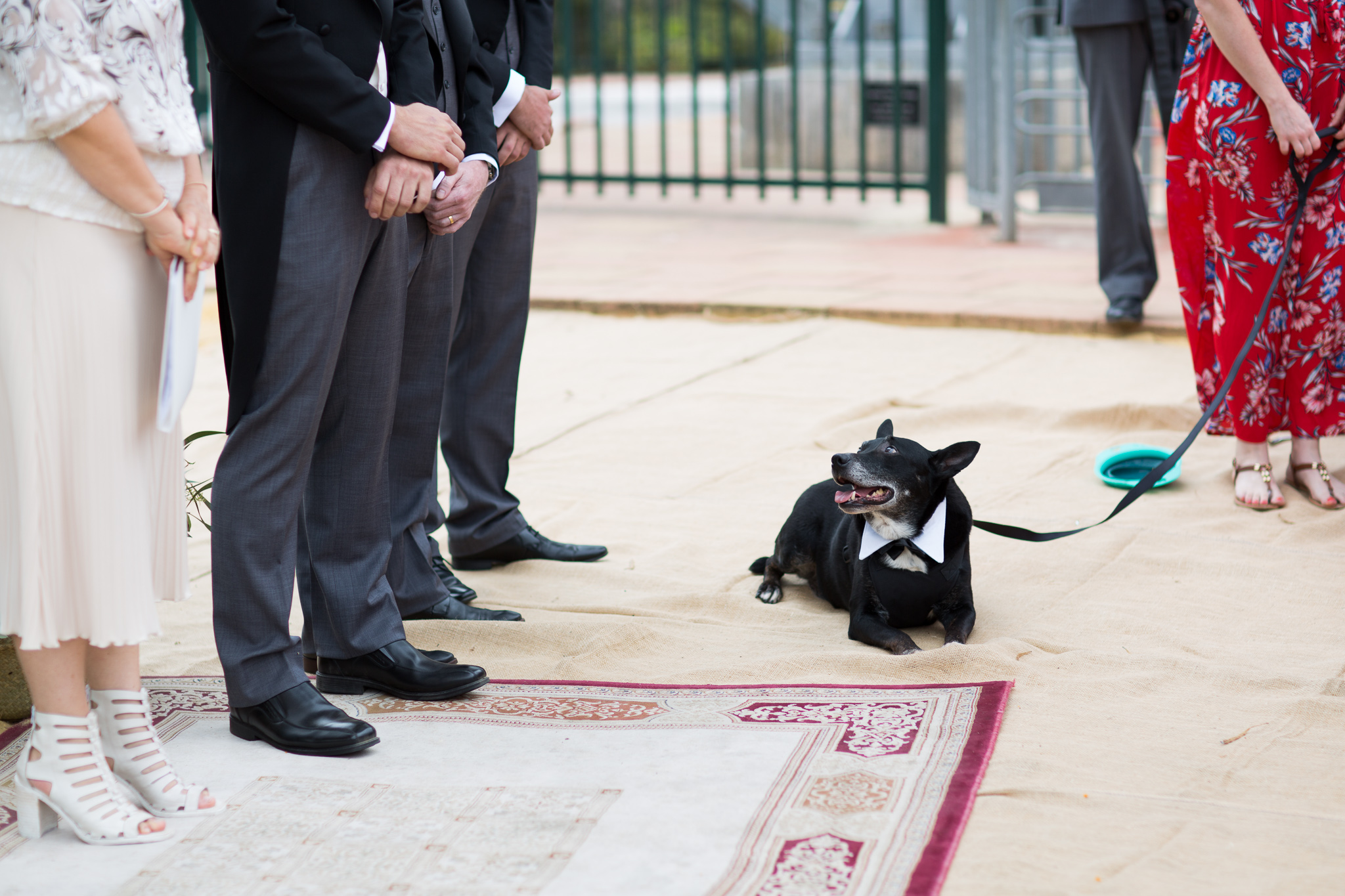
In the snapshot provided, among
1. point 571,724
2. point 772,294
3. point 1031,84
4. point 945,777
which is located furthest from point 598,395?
point 1031,84

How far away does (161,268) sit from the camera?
228cm

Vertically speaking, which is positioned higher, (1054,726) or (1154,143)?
(1154,143)

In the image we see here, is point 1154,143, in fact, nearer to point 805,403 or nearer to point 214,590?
point 805,403

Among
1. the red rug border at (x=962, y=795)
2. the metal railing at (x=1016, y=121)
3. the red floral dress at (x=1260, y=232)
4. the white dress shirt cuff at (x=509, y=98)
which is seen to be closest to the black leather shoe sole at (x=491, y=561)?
the white dress shirt cuff at (x=509, y=98)

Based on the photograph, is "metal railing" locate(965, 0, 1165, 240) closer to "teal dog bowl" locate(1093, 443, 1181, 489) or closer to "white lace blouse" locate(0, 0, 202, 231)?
"teal dog bowl" locate(1093, 443, 1181, 489)

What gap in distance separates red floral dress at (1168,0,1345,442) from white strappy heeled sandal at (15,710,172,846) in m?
3.01

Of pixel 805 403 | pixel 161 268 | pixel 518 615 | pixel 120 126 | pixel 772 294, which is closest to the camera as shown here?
pixel 120 126

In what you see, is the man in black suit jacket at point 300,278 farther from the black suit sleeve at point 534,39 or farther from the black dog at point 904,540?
the black dog at point 904,540

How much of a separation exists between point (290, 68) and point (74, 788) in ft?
3.81

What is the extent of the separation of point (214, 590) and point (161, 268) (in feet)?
1.94

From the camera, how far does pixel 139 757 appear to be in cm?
237

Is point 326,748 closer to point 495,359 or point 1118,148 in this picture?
point 495,359

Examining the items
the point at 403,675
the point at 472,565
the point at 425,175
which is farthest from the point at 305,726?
the point at 472,565

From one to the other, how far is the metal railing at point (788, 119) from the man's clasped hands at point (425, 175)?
6053 millimetres
